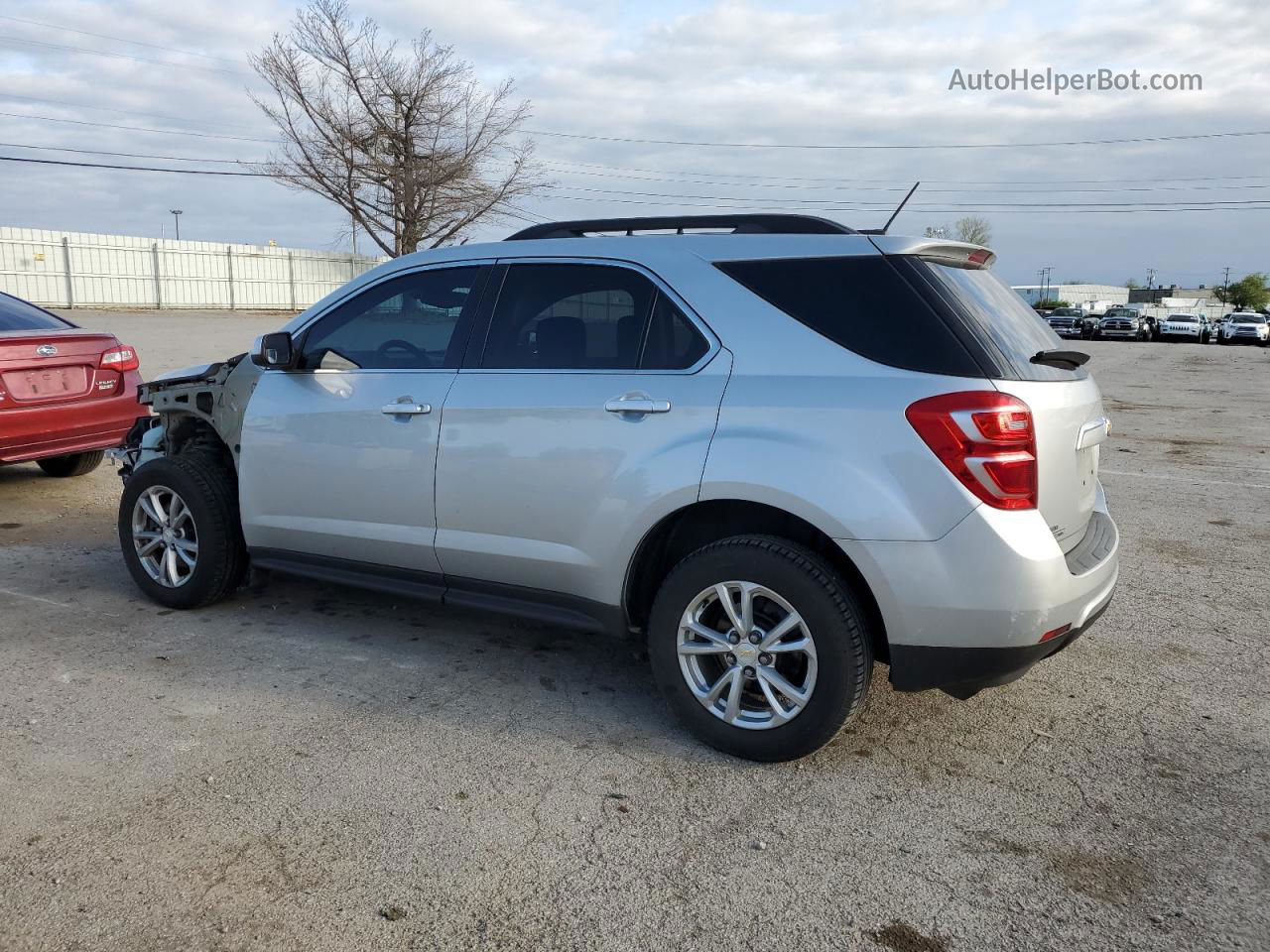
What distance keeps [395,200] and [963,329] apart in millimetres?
38206

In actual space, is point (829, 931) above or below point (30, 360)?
below

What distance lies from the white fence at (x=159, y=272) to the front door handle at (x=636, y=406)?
33748 millimetres

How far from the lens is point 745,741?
3.49 meters

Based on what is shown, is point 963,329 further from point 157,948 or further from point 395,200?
point 395,200

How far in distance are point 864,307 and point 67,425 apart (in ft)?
19.5

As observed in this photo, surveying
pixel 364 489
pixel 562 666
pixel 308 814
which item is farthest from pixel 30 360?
pixel 308 814

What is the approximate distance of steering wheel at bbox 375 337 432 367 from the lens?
4332 millimetres

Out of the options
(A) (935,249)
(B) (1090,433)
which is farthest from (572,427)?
(B) (1090,433)

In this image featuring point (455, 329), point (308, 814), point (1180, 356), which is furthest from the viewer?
point (1180, 356)

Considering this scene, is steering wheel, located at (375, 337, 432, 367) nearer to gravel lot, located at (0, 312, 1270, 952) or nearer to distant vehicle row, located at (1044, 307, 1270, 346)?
gravel lot, located at (0, 312, 1270, 952)

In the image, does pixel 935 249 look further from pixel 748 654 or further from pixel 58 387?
pixel 58 387

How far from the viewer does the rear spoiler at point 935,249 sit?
343 centimetres

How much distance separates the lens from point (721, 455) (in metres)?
3.46

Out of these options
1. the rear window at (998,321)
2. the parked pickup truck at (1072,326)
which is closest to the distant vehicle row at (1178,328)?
the parked pickup truck at (1072,326)
